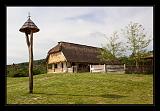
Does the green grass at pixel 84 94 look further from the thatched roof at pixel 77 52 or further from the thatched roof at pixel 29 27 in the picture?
the thatched roof at pixel 77 52

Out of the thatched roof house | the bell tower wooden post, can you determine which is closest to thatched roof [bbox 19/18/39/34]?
the bell tower wooden post

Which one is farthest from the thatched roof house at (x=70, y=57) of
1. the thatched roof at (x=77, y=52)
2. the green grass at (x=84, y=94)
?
the green grass at (x=84, y=94)

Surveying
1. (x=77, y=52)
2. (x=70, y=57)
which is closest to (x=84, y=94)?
(x=70, y=57)

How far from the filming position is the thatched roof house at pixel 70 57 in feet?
144

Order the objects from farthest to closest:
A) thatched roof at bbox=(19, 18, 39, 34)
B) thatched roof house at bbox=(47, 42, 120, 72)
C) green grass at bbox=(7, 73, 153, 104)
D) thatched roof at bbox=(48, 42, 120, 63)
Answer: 1. thatched roof at bbox=(48, 42, 120, 63)
2. thatched roof house at bbox=(47, 42, 120, 72)
3. thatched roof at bbox=(19, 18, 39, 34)
4. green grass at bbox=(7, 73, 153, 104)

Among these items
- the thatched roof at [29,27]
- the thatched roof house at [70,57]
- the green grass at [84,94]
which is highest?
the thatched roof at [29,27]

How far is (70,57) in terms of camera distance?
144ft

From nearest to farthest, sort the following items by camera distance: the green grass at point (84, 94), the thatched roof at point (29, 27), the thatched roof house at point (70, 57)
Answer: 1. the green grass at point (84, 94)
2. the thatched roof at point (29, 27)
3. the thatched roof house at point (70, 57)

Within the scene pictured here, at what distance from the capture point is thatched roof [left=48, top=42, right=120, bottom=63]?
4447 centimetres

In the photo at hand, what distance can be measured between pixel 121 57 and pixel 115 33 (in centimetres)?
464

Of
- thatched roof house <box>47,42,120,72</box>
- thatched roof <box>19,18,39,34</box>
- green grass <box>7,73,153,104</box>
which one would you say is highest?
thatched roof <box>19,18,39,34</box>

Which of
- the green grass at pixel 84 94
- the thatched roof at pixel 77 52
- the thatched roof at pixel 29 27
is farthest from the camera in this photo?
the thatched roof at pixel 77 52

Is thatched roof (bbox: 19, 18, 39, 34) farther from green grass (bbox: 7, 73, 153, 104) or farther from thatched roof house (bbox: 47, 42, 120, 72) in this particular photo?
thatched roof house (bbox: 47, 42, 120, 72)
